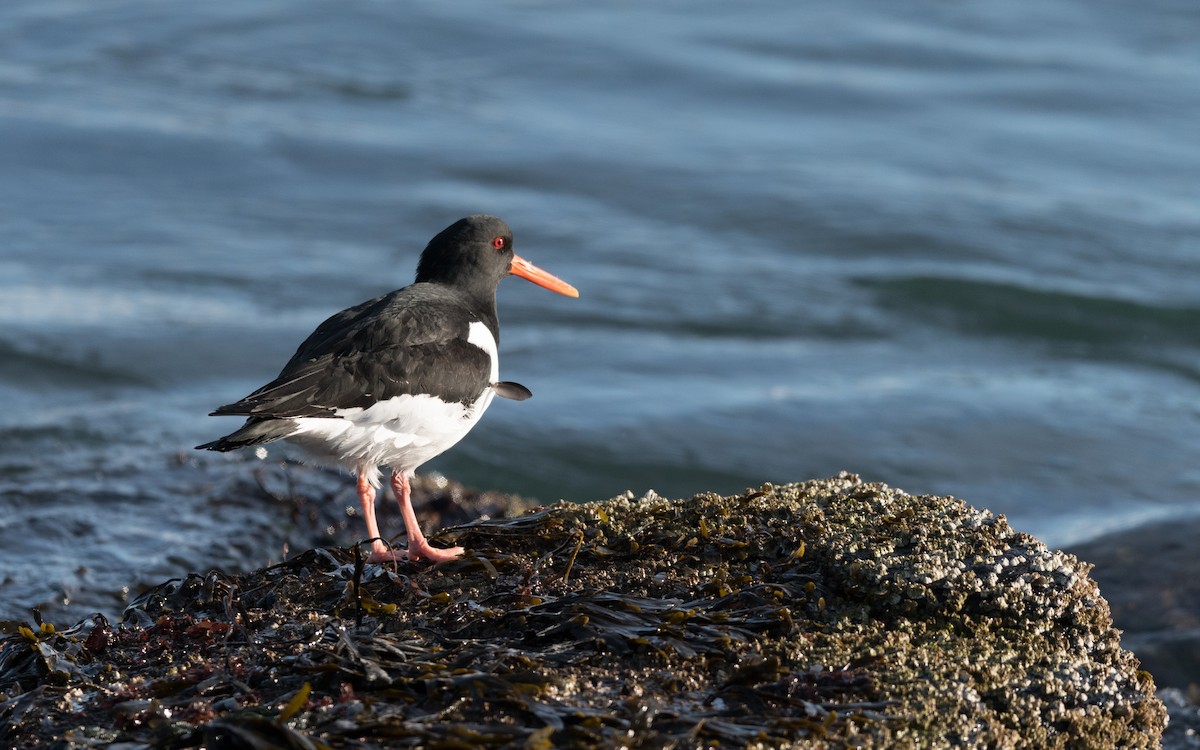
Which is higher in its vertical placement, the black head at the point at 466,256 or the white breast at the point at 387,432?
the black head at the point at 466,256

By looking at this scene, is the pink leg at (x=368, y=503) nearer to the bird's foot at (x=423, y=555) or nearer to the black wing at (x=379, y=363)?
the black wing at (x=379, y=363)

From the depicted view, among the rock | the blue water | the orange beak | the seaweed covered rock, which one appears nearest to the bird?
the seaweed covered rock

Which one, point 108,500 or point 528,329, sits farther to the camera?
point 528,329

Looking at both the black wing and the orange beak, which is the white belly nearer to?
the black wing

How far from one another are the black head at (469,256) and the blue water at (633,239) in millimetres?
2218

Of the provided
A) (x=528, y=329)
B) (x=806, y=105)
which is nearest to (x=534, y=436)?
(x=528, y=329)

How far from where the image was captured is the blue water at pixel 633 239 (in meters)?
9.50

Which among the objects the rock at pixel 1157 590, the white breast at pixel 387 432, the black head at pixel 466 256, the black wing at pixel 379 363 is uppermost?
the black head at pixel 466 256

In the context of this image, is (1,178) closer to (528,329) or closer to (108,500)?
Answer: (528,329)

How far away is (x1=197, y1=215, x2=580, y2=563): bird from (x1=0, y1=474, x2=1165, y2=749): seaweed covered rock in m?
0.57

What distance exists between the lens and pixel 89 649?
3.67m

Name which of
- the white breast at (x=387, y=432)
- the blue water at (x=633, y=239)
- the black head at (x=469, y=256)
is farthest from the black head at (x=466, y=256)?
the blue water at (x=633, y=239)

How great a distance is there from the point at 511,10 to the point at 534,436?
1274cm

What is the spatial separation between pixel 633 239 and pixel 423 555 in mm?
9880
